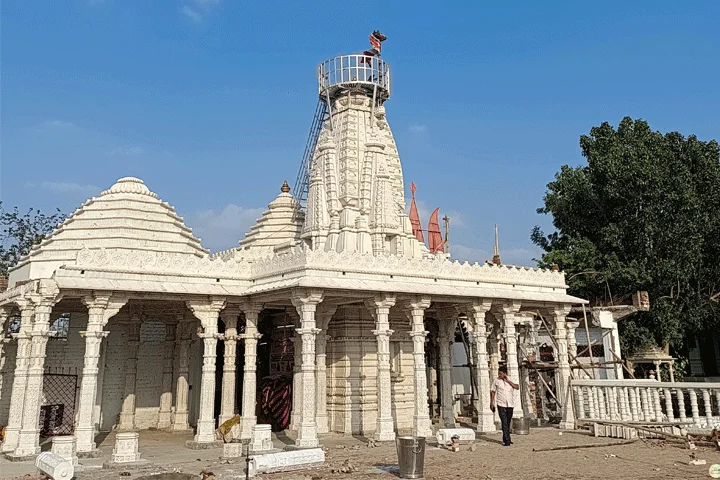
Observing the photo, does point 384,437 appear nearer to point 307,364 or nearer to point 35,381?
point 307,364

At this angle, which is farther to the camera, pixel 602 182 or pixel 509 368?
pixel 602 182

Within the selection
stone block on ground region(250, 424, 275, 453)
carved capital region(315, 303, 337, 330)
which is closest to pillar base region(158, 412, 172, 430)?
carved capital region(315, 303, 337, 330)

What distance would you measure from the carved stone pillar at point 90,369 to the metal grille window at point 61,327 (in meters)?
6.75

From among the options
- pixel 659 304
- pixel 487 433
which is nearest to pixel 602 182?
pixel 659 304

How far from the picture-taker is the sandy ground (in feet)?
39.6

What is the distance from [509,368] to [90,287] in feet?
44.6

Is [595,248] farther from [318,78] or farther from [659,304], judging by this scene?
[318,78]

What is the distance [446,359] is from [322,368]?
567cm

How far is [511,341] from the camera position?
830 inches

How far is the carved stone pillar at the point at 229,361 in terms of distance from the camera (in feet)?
65.9

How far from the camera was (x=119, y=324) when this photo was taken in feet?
75.8

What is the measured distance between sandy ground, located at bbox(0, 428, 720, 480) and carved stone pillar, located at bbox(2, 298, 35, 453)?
3.63 ft

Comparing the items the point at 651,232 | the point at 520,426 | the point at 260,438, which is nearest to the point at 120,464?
the point at 260,438

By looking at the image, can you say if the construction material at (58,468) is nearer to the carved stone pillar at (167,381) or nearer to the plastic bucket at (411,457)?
the plastic bucket at (411,457)
